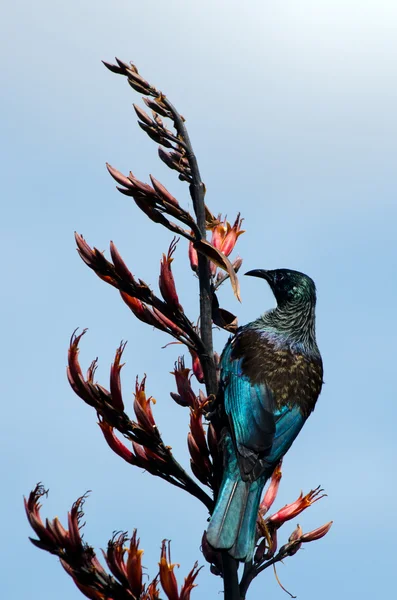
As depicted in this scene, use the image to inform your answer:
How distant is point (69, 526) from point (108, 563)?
0.27 meters

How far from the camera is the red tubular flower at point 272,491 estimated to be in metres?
5.38

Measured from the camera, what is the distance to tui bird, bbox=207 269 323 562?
469 centimetres

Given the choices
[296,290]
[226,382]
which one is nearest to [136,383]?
[226,382]

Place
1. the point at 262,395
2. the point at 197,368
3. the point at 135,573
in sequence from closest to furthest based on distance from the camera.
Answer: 1. the point at 135,573
2. the point at 197,368
3. the point at 262,395

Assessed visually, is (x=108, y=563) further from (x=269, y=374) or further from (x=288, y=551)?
(x=269, y=374)

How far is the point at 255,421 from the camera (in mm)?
5281

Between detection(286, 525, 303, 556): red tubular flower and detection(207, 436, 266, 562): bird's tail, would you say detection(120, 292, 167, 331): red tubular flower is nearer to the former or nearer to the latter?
detection(207, 436, 266, 562): bird's tail

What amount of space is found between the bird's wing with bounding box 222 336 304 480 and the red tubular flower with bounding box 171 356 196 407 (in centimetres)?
29

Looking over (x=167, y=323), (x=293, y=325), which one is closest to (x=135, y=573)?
(x=167, y=323)

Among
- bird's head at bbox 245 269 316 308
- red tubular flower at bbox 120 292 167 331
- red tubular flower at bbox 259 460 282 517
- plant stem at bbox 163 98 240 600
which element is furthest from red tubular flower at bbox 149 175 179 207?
red tubular flower at bbox 259 460 282 517

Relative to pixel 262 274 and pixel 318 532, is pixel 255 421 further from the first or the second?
pixel 262 274

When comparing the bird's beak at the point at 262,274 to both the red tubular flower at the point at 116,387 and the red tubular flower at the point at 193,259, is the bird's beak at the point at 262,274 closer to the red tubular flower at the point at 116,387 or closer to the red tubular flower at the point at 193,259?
the red tubular flower at the point at 193,259

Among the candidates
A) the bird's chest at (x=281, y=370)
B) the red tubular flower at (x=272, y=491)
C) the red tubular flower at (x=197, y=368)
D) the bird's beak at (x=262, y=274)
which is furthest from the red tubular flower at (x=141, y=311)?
the bird's beak at (x=262, y=274)

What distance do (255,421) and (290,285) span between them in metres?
1.51
